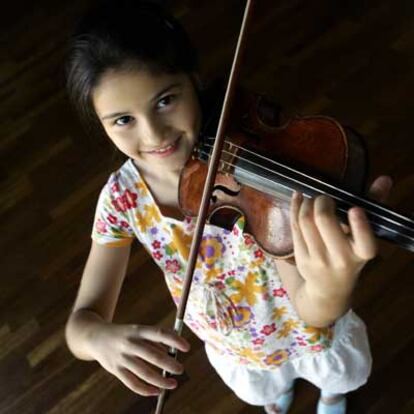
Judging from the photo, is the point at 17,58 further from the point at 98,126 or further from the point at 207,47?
the point at 98,126

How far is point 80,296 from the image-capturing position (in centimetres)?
81

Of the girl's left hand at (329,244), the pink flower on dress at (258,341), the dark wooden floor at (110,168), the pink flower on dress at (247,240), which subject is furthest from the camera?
the dark wooden floor at (110,168)

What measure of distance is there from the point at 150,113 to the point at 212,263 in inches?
10.8

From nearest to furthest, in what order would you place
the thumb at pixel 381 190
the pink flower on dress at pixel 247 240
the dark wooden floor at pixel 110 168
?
the thumb at pixel 381 190
the pink flower on dress at pixel 247 240
the dark wooden floor at pixel 110 168

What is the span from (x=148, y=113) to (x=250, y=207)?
0.72 ft

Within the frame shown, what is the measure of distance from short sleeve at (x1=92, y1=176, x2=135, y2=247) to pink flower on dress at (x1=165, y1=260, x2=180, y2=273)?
0.08m

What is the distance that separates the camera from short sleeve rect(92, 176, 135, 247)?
821 mm

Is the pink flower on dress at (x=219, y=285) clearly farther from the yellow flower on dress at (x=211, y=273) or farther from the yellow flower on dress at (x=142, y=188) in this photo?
the yellow flower on dress at (x=142, y=188)

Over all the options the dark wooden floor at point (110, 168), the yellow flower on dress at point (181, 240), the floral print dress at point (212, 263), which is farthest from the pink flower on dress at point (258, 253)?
the dark wooden floor at point (110, 168)

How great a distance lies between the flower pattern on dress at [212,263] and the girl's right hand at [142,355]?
0.68 feet

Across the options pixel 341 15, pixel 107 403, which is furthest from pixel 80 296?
pixel 341 15

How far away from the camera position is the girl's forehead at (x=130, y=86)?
65 cm

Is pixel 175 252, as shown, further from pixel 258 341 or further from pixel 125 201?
pixel 258 341

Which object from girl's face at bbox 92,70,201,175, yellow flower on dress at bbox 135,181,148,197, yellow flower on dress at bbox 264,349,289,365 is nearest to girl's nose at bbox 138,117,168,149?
girl's face at bbox 92,70,201,175
